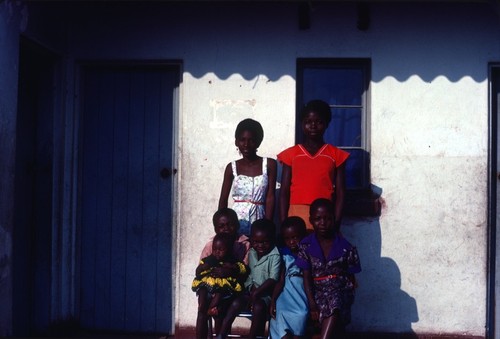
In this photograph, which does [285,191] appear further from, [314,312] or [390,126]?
[390,126]

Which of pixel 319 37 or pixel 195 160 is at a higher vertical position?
pixel 319 37

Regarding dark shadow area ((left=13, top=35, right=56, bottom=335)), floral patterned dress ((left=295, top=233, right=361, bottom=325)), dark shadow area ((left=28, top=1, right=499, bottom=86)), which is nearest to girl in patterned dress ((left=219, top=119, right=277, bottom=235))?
floral patterned dress ((left=295, top=233, right=361, bottom=325))

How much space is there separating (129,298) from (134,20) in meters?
2.60

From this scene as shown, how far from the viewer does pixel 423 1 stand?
5441 mm

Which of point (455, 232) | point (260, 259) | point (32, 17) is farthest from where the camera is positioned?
point (455, 232)

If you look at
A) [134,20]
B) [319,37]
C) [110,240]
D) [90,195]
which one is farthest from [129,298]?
[319,37]

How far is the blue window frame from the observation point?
5.78m

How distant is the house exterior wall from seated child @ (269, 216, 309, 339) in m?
0.96

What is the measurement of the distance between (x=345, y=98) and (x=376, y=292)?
1783 millimetres

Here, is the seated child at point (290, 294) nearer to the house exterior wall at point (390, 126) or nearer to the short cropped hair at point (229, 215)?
the short cropped hair at point (229, 215)

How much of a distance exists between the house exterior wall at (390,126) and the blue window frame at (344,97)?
0.14 m

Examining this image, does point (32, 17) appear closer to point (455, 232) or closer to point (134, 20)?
point (134, 20)

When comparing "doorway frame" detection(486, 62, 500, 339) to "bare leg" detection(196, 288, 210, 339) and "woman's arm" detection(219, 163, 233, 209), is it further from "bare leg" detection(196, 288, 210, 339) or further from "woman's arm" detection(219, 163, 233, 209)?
"bare leg" detection(196, 288, 210, 339)

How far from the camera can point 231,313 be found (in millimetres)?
4668
